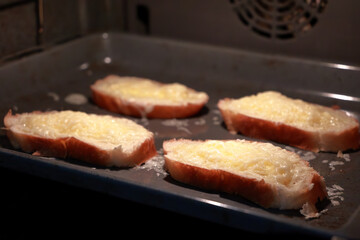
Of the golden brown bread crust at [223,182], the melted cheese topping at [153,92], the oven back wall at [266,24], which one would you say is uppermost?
the oven back wall at [266,24]

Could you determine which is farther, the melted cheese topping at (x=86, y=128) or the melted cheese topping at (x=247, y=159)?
the melted cheese topping at (x=86, y=128)

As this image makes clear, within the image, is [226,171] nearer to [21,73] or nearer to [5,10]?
[21,73]

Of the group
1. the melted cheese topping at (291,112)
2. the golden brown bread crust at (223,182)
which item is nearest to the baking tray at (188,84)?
the golden brown bread crust at (223,182)

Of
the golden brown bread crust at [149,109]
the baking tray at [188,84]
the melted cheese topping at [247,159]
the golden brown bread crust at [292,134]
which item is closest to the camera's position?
the baking tray at [188,84]

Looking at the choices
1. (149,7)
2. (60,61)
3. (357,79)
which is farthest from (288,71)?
(60,61)

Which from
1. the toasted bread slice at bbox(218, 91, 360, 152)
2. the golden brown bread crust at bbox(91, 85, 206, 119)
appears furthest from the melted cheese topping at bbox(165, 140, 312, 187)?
the golden brown bread crust at bbox(91, 85, 206, 119)

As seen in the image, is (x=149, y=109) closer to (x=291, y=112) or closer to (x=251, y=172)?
(x=291, y=112)

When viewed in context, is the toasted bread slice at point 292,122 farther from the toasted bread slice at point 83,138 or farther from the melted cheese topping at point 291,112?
the toasted bread slice at point 83,138
